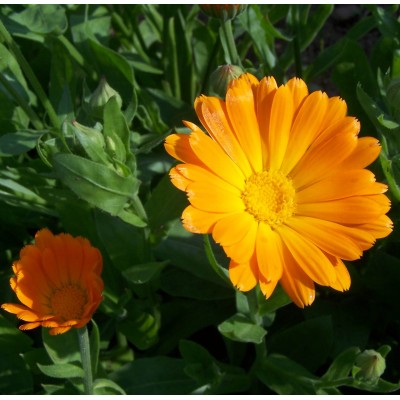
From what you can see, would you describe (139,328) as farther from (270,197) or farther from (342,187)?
(342,187)

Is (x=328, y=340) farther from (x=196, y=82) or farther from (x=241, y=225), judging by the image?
(x=196, y=82)

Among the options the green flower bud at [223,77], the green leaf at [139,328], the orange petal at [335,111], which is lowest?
the green leaf at [139,328]

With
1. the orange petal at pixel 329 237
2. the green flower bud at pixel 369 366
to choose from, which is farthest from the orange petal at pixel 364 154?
the green flower bud at pixel 369 366

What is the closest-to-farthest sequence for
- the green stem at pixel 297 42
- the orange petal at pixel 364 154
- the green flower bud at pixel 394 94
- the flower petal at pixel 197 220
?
the flower petal at pixel 197 220 → the orange petal at pixel 364 154 → the green flower bud at pixel 394 94 → the green stem at pixel 297 42

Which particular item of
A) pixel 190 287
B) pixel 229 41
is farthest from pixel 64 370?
pixel 229 41

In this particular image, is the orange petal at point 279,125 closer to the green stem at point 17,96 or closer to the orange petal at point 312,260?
the orange petal at point 312,260
